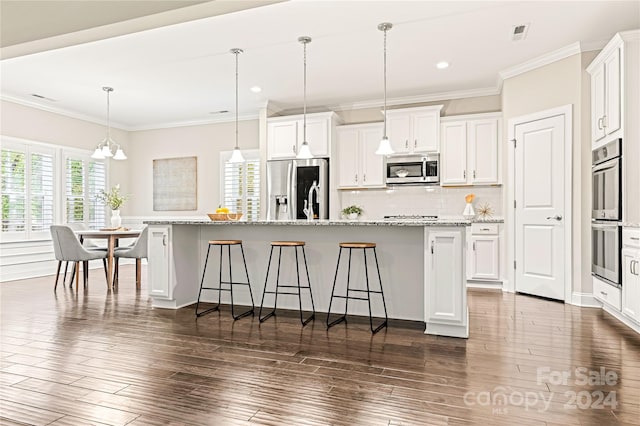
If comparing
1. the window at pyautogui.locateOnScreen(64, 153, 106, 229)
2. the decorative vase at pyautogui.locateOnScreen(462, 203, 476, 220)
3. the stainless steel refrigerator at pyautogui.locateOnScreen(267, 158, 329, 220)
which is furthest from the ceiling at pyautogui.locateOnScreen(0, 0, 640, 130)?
the decorative vase at pyautogui.locateOnScreen(462, 203, 476, 220)

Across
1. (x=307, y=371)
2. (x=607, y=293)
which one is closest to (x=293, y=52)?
(x=307, y=371)

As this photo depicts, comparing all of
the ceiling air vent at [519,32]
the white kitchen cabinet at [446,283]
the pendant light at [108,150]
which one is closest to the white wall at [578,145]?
the ceiling air vent at [519,32]

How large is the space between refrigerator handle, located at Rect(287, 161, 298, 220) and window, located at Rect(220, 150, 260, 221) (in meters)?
1.23

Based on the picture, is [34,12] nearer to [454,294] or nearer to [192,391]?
[192,391]

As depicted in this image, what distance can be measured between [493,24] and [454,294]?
2578 mm

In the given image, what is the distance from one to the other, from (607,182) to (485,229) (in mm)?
1721

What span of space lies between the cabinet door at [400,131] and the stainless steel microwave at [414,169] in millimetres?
156

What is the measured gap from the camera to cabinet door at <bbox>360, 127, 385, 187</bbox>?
6.35 metres

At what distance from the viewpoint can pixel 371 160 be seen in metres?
6.39

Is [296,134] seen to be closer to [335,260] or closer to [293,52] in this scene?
[293,52]

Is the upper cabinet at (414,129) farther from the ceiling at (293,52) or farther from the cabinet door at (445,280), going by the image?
the cabinet door at (445,280)

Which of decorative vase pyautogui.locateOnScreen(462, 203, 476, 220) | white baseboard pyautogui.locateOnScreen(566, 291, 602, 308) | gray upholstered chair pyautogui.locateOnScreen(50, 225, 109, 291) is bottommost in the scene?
white baseboard pyautogui.locateOnScreen(566, 291, 602, 308)

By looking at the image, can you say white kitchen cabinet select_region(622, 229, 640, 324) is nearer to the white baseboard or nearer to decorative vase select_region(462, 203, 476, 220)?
the white baseboard

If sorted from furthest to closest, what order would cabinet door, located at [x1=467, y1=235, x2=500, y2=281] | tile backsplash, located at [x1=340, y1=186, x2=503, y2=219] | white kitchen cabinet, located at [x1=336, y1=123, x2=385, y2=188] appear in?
white kitchen cabinet, located at [x1=336, y1=123, x2=385, y2=188]
tile backsplash, located at [x1=340, y1=186, x2=503, y2=219]
cabinet door, located at [x1=467, y1=235, x2=500, y2=281]
